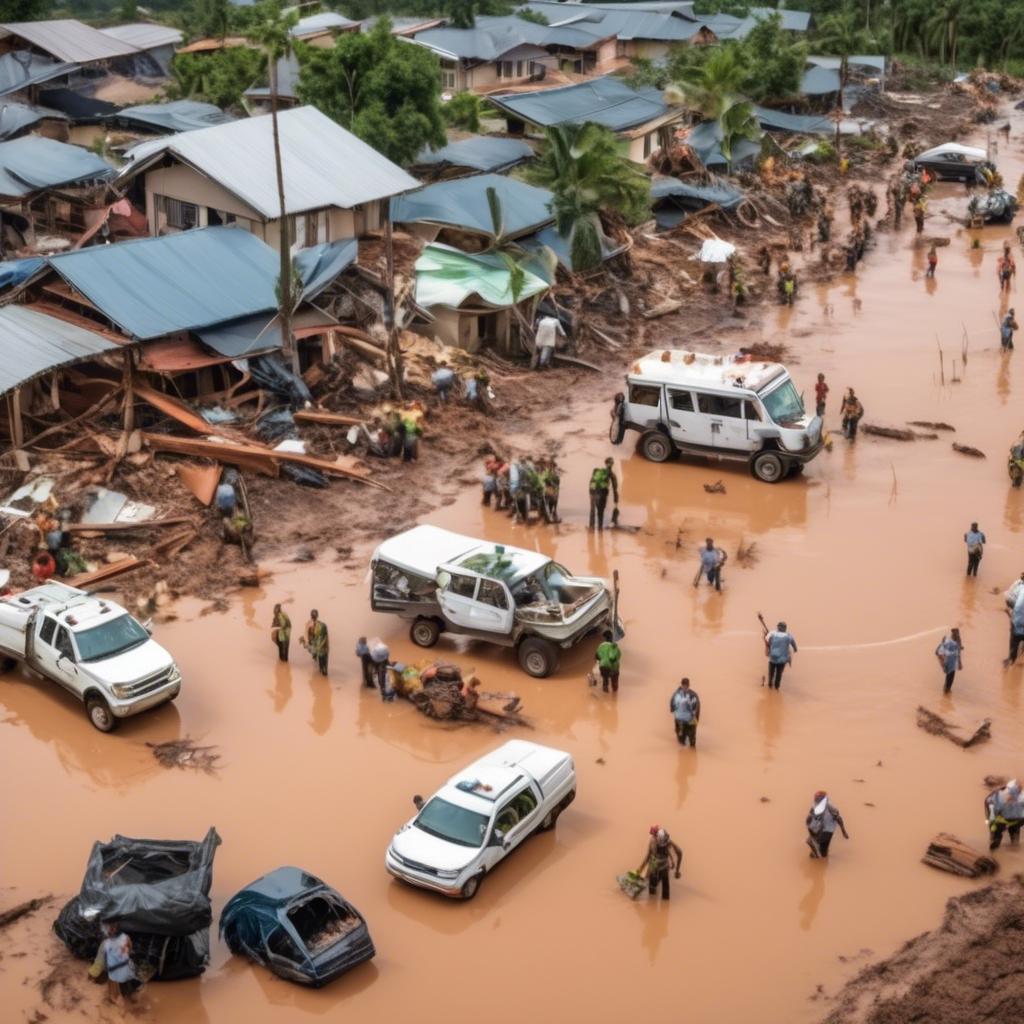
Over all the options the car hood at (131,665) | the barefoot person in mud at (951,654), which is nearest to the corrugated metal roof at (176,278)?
the car hood at (131,665)

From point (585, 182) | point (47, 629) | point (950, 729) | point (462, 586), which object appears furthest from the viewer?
point (585, 182)

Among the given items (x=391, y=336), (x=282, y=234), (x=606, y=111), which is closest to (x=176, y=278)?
(x=282, y=234)

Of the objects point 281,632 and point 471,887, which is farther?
point 281,632

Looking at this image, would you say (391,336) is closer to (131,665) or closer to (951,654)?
(131,665)

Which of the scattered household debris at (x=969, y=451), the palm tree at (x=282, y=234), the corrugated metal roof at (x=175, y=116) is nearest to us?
the palm tree at (x=282, y=234)

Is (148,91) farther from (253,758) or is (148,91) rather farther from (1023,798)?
(1023,798)

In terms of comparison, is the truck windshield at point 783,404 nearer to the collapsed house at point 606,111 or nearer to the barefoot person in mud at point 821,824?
the barefoot person in mud at point 821,824
